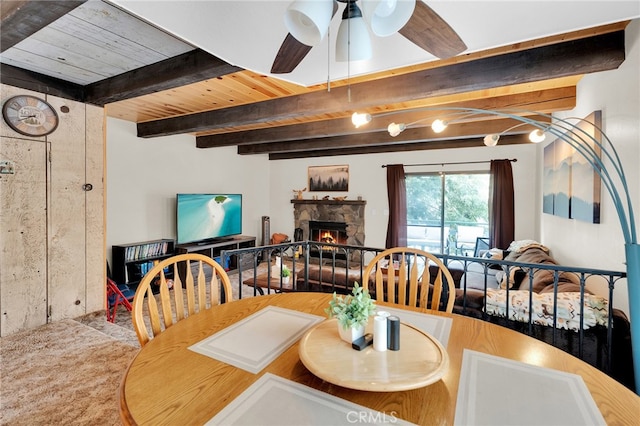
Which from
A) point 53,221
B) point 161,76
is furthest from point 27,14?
point 53,221

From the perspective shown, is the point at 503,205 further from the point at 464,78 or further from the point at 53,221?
the point at 53,221

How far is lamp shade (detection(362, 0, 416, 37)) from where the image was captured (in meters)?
0.95

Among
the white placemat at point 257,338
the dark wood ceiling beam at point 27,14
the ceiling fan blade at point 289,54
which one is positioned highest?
the dark wood ceiling beam at point 27,14

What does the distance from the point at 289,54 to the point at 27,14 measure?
4.11 ft

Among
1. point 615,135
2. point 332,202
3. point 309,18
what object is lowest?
point 332,202

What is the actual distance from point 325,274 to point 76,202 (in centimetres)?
241

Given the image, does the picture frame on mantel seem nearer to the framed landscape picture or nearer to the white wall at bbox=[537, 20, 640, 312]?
the framed landscape picture

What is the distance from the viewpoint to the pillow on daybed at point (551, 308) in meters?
1.85

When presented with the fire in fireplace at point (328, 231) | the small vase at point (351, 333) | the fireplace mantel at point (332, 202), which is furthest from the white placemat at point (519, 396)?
the fire in fireplace at point (328, 231)

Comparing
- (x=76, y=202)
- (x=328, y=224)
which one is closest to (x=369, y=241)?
(x=328, y=224)

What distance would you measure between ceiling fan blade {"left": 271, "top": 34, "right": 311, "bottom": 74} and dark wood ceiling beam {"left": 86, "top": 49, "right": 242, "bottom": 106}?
1.89 feet

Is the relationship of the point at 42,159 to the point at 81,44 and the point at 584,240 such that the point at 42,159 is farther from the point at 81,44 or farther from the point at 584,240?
the point at 584,240

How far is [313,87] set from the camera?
9.69 feet

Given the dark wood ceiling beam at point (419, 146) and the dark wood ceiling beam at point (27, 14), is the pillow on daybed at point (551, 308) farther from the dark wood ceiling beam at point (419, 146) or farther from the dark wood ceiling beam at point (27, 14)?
the dark wood ceiling beam at point (419, 146)
